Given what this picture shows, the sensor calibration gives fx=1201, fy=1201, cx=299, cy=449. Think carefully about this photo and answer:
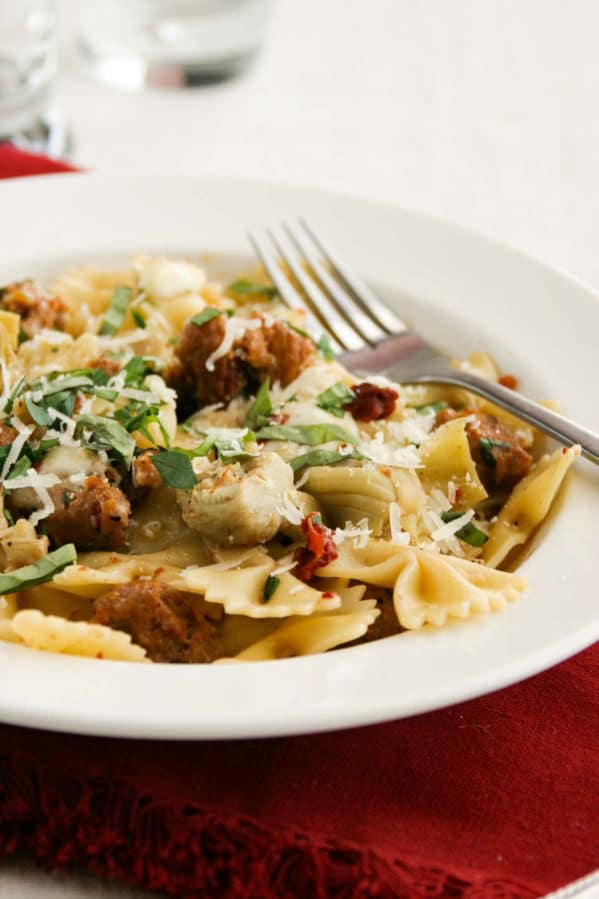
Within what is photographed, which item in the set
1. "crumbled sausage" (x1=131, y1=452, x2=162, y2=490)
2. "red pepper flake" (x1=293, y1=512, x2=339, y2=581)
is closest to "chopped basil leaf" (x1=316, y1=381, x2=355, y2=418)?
"red pepper flake" (x1=293, y1=512, x2=339, y2=581)

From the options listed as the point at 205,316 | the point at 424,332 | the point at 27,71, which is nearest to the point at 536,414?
the point at 424,332

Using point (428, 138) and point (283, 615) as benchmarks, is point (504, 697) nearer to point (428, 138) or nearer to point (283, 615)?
point (283, 615)

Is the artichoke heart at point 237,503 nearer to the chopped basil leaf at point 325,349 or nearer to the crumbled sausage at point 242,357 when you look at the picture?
the crumbled sausage at point 242,357

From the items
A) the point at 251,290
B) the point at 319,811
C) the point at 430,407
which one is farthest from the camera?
the point at 251,290

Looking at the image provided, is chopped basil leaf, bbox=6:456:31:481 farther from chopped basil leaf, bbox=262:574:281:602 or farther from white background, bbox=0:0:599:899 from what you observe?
white background, bbox=0:0:599:899

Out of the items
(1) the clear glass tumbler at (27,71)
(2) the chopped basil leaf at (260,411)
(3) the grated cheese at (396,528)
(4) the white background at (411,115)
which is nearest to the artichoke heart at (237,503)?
(3) the grated cheese at (396,528)

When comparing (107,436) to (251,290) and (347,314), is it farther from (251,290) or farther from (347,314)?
(251,290)
